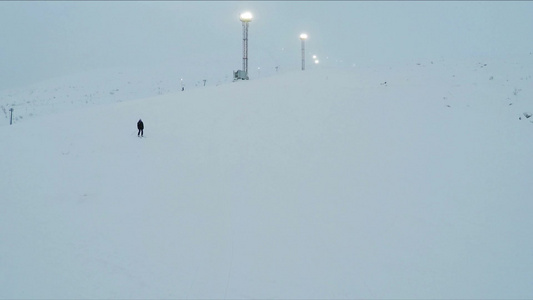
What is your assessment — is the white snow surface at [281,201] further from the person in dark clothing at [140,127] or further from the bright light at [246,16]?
the bright light at [246,16]

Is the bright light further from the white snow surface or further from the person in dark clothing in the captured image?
the person in dark clothing

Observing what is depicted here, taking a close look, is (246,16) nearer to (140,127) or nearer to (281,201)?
(140,127)

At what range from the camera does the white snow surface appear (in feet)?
29.0

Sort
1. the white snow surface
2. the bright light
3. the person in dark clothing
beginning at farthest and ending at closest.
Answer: the bright light, the person in dark clothing, the white snow surface

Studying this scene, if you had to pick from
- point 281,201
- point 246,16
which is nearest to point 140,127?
point 281,201

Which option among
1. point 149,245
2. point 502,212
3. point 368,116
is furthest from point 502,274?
point 368,116

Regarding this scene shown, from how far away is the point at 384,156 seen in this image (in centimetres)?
1510

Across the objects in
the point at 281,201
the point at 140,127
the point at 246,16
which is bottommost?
the point at 281,201

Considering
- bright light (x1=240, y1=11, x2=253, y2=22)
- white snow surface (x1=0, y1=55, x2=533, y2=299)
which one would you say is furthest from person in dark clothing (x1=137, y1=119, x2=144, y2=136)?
bright light (x1=240, y1=11, x2=253, y2=22)

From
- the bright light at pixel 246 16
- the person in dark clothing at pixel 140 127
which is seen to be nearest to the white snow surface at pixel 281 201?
the person in dark clothing at pixel 140 127

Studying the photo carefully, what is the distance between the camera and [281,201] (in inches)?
484

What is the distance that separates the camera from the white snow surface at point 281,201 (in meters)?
8.85

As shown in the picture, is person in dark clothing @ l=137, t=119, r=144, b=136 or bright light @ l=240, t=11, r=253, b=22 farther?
bright light @ l=240, t=11, r=253, b=22

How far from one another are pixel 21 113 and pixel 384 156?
3447cm
